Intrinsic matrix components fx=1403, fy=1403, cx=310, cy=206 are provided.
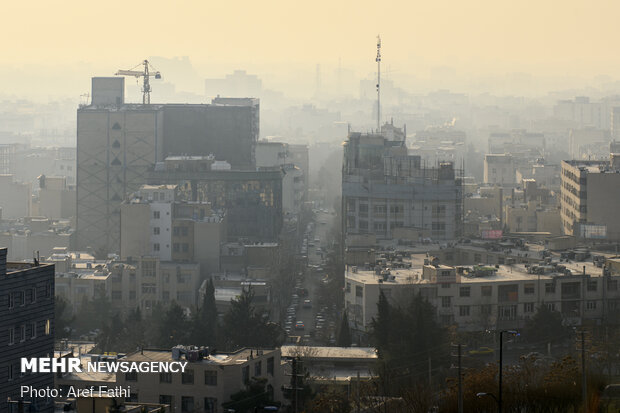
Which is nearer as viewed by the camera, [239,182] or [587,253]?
[587,253]

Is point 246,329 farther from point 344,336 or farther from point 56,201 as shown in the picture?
point 56,201

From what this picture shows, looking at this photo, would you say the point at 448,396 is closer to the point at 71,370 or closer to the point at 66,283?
the point at 71,370

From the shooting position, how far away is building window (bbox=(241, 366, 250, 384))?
1592 centimetres

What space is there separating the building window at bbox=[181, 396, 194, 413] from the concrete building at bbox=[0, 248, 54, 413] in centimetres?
166

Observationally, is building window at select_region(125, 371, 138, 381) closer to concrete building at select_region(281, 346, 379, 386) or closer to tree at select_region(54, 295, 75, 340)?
concrete building at select_region(281, 346, 379, 386)

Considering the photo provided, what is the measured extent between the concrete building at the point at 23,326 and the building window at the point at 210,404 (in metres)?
1.85

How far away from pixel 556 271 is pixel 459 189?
7.91 meters

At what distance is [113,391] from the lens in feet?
50.9

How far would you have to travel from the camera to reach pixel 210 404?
15664mm

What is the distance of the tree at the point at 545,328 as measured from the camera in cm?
2177

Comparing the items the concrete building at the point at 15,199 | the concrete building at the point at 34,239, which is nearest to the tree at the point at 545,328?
the concrete building at the point at 34,239

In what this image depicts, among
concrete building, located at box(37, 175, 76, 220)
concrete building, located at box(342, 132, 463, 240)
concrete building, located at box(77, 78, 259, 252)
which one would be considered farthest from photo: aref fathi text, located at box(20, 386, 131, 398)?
concrete building, located at box(37, 175, 76, 220)

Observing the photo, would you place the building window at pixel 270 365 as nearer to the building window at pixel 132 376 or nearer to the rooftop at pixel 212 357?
the rooftop at pixel 212 357

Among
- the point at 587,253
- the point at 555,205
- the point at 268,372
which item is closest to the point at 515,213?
the point at 555,205
